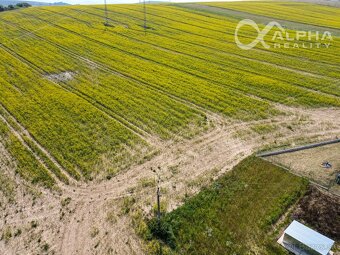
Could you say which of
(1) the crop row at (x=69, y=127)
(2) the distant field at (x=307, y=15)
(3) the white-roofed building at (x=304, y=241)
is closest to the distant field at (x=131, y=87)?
(1) the crop row at (x=69, y=127)

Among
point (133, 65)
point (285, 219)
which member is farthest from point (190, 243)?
point (133, 65)

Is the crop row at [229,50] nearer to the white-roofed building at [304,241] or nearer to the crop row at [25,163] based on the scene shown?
the white-roofed building at [304,241]

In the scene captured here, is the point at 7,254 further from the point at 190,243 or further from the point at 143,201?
the point at 190,243

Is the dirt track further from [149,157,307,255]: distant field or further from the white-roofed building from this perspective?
the white-roofed building

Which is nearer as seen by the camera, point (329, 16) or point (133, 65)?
point (133, 65)

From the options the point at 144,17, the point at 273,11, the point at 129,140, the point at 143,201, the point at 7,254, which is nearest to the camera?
the point at 7,254
